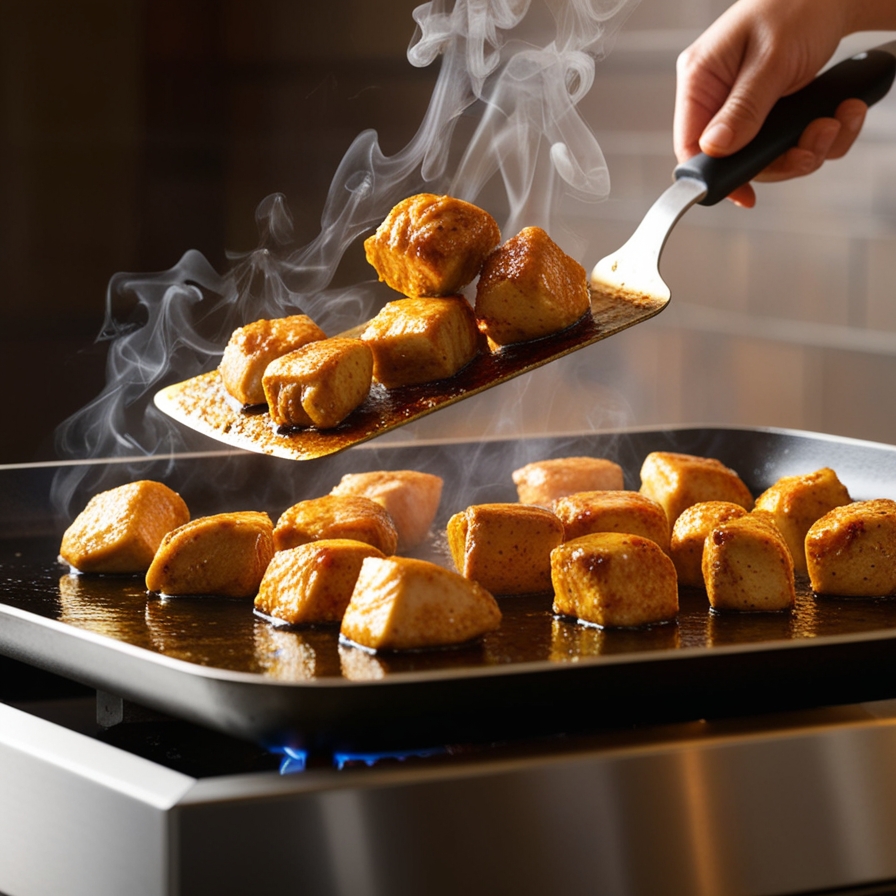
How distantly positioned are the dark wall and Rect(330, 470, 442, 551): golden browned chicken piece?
1983 millimetres

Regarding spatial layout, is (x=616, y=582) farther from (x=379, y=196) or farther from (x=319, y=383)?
(x=379, y=196)

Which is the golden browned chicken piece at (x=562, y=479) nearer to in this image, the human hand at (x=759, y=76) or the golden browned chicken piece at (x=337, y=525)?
the golden browned chicken piece at (x=337, y=525)

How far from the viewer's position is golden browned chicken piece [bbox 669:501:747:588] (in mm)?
1677

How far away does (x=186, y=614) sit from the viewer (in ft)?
4.99

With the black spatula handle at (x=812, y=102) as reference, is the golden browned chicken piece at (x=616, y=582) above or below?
below

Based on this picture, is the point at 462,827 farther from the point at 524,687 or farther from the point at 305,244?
the point at 305,244

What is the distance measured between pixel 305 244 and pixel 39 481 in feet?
8.04

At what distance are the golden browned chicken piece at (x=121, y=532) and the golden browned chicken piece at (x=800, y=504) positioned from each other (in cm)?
83

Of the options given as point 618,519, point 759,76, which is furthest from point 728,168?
point 618,519

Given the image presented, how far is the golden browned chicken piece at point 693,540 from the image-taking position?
1677mm

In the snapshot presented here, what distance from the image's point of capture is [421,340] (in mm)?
1617

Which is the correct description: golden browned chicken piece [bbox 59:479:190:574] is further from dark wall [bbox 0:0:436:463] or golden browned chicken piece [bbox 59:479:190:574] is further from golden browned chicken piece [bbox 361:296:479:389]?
dark wall [bbox 0:0:436:463]

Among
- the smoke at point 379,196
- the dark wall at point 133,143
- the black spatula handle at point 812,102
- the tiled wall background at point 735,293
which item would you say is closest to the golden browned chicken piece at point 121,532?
the smoke at point 379,196

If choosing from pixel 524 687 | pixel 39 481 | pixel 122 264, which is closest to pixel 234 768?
pixel 524 687
